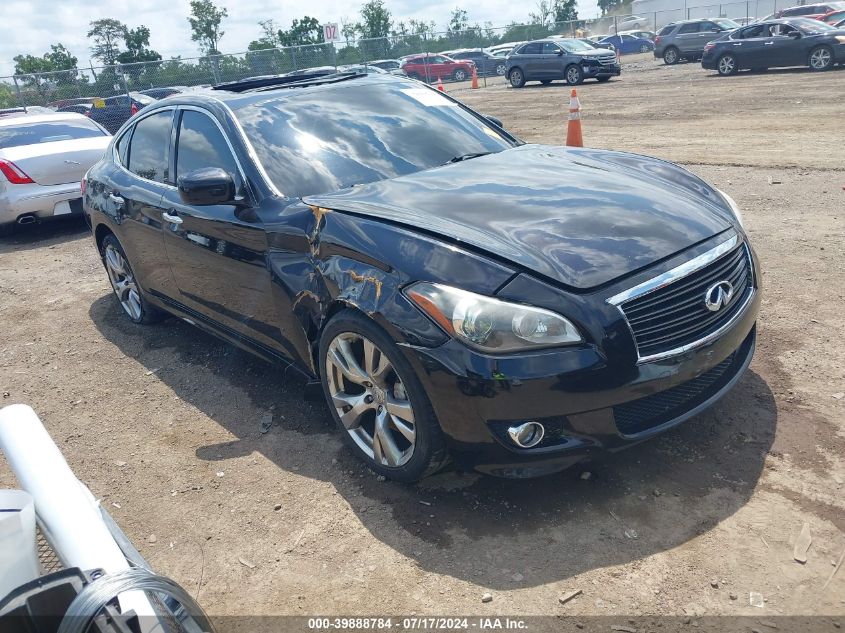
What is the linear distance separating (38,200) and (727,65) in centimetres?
1966

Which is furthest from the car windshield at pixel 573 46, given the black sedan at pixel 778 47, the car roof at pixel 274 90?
the car roof at pixel 274 90

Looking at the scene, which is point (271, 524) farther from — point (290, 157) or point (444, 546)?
point (290, 157)

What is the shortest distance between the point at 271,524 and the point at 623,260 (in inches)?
72.6

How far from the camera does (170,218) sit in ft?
14.8

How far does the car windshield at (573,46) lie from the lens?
83.1ft

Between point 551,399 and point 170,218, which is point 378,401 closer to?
point 551,399

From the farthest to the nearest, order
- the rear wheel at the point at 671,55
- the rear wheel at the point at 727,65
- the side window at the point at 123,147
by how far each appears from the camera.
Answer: the rear wheel at the point at 671,55 → the rear wheel at the point at 727,65 → the side window at the point at 123,147

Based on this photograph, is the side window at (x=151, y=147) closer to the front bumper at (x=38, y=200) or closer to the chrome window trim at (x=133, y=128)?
the chrome window trim at (x=133, y=128)

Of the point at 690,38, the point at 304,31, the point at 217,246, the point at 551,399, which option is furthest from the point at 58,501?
the point at 304,31

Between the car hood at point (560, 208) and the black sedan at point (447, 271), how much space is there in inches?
0.5

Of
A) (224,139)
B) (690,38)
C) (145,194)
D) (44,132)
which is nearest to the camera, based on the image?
(224,139)

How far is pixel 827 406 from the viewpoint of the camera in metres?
3.53

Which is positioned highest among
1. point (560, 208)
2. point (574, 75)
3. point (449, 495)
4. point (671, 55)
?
point (671, 55)

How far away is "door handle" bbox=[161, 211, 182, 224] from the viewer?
174 inches
